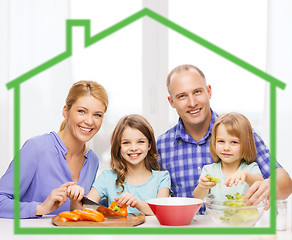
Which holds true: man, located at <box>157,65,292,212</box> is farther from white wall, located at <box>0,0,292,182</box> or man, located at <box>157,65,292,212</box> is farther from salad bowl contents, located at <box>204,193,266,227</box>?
white wall, located at <box>0,0,292,182</box>

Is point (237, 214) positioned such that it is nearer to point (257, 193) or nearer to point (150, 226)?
point (257, 193)

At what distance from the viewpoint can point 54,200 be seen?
1.44 meters

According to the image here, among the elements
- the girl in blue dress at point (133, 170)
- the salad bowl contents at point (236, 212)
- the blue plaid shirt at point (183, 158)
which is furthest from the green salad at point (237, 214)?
the blue plaid shirt at point (183, 158)

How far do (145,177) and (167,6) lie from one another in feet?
3.92

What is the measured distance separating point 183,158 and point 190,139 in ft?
0.28

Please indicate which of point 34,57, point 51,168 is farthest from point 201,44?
point 34,57

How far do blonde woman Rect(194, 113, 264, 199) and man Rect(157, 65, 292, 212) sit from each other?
162 mm

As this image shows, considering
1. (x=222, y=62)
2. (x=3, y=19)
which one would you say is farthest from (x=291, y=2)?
(x=3, y=19)

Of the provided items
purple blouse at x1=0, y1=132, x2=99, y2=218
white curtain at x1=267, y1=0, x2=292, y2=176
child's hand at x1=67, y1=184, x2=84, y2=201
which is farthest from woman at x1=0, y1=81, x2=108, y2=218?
white curtain at x1=267, y1=0, x2=292, y2=176

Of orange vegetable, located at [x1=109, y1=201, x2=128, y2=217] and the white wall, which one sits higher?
the white wall

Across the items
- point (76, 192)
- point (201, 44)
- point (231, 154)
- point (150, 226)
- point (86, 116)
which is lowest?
point (150, 226)

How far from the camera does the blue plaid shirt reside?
1.77 meters

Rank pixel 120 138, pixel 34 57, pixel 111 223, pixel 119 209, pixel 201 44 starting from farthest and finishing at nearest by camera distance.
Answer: pixel 34 57 → pixel 120 138 → pixel 119 209 → pixel 111 223 → pixel 201 44

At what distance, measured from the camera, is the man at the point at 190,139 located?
157 cm
